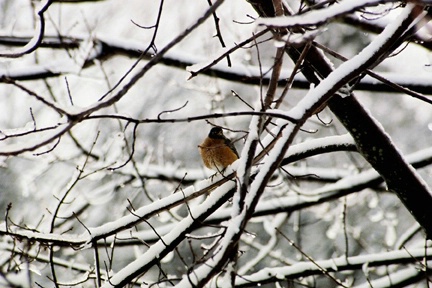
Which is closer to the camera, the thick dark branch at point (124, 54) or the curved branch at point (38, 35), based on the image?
the curved branch at point (38, 35)

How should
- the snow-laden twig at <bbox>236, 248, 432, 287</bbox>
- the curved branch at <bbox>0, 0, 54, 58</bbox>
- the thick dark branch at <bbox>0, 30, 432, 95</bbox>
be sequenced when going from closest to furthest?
the curved branch at <bbox>0, 0, 54, 58</bbox>, the snow-laden twig at <bbox>236, 248, 432, 287</bbox>, the thick dark branch at <bbox>0, 30, 432, 95</bbox>

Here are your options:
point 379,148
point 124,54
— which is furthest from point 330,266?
point 124,54

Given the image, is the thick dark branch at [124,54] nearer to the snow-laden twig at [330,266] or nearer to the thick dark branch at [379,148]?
the thick dark branch at [379,148]

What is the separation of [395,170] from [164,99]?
11501mm

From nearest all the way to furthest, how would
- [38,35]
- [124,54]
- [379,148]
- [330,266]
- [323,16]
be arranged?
[323,16] → [38,35] → [379,148] → [330,266] → [124,54]

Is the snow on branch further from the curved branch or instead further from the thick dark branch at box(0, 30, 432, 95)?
the thick dark branch at box(0, 30, 432, 95)

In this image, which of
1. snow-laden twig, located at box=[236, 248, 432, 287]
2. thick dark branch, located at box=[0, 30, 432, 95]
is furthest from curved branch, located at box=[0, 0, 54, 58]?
snow-laden twig, located at box=[236, 248, 432, 287]

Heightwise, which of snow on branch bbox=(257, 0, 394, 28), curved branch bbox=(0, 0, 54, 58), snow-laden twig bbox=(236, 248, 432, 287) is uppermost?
curved branch bbox=(0, 0, 54, 58)

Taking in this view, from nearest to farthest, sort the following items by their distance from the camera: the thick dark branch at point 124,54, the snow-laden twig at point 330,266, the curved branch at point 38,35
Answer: the curved branch at point 38,35
the snow-laden twig at point 330,266
the thick dark branch at point 124,54

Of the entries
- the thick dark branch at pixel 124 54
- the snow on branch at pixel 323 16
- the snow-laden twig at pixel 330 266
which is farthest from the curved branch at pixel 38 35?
the snow-laden twig at pixel 330 266

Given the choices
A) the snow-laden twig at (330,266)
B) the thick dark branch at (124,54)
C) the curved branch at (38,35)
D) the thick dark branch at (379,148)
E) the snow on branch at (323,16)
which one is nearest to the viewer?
the snow on branch at (323,16)

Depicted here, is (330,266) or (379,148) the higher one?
(379,148)

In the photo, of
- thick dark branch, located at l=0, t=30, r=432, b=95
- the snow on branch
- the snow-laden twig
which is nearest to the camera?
the snow on branch

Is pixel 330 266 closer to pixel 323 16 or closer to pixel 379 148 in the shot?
pixel 379 148
